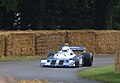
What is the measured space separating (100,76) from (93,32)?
1917 centimetres

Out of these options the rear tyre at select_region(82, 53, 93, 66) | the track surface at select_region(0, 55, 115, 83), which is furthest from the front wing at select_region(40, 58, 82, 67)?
the rear tyre at select_region(82, 53, 93, 66)

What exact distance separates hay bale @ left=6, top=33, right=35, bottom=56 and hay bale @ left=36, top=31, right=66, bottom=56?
0.56 meters

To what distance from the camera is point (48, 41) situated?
103ft

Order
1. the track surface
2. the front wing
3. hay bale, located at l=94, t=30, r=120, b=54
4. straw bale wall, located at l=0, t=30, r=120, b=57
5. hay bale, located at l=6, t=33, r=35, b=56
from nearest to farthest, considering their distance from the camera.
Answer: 1. the track surface
2. the front wing
3. hay bale, located at l=6, t=33, r=35, b=56
4. straw bale wall, located at l=0, t=30, r=120, b=57
5. hay bale, located at l=94, t=30, r=120, b=54

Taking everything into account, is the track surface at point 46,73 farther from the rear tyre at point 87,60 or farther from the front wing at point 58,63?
the rear tyre at point 87,60

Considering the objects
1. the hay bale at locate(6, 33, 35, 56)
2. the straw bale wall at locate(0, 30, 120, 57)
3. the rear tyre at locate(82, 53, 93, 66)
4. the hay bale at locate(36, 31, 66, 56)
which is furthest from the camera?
the hay bale at locate(36, 31, 66, 56)

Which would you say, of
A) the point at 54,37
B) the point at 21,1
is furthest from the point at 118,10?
the point at 54,37

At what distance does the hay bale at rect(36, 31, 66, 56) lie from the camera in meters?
30.7

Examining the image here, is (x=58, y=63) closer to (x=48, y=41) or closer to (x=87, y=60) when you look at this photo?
(x=87, y=60)

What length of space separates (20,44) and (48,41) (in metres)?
2.77

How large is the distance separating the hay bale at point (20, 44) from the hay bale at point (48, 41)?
1.84 ft

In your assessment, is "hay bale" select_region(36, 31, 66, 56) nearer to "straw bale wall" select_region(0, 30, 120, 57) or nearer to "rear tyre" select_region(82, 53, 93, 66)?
"straw bale wall" select_region(0, 30, 120, 57)

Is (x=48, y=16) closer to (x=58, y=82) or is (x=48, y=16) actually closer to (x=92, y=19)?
(x=92, y=19)

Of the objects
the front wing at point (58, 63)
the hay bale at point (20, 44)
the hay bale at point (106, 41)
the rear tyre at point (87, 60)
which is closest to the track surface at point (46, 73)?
the front wing at point (58, 63)
